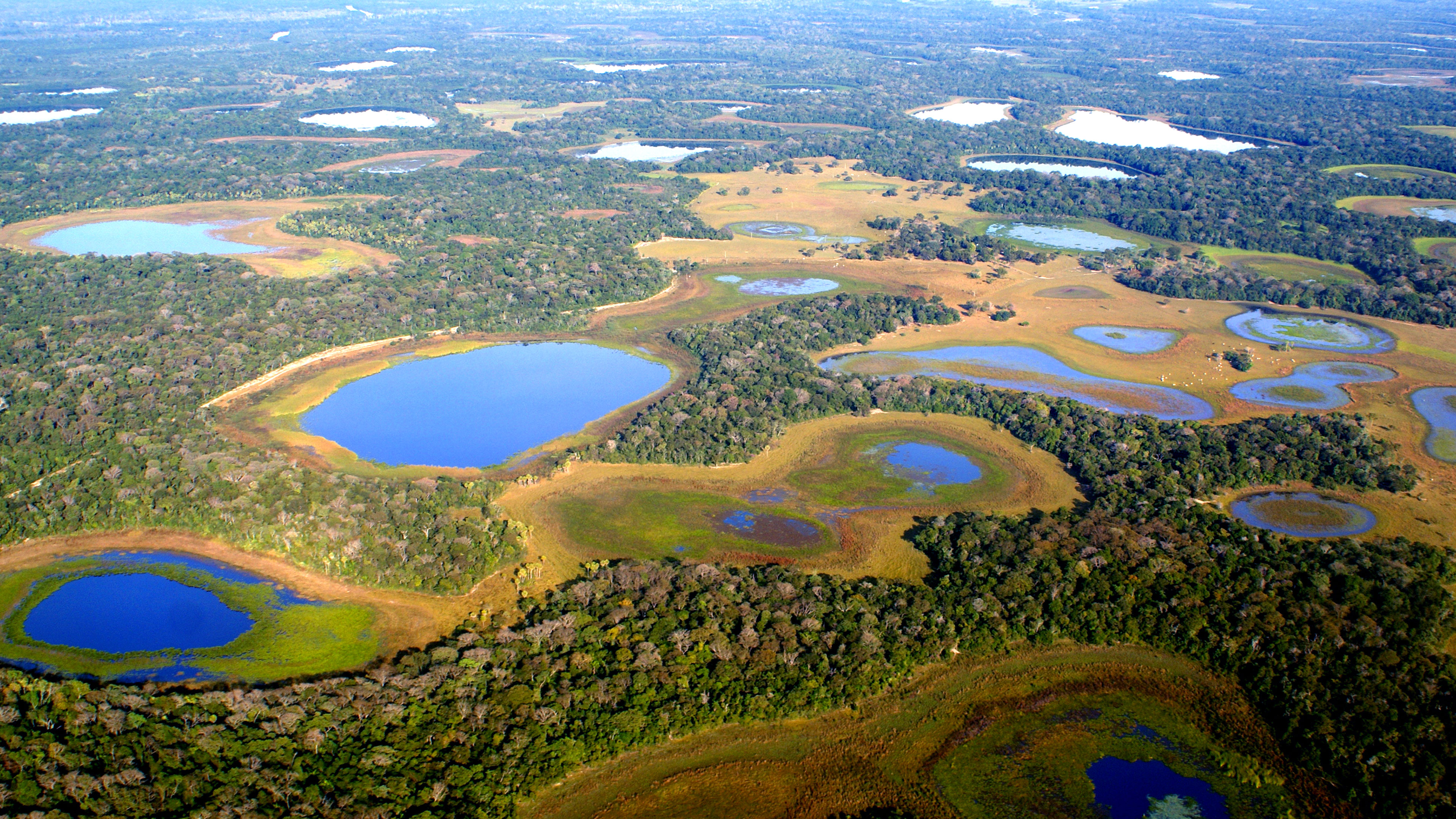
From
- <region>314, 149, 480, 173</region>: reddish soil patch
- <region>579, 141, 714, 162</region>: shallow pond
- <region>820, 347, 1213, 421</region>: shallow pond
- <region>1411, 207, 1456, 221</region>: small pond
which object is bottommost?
<region>820, 347, 1213, 421</region>: shallow pond

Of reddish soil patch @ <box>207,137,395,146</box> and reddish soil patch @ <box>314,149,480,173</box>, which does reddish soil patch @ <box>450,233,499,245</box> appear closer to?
reddish soil patch @ <box>314,149,480,173</box>

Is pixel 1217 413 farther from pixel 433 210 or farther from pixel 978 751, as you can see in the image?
pixel 433 210

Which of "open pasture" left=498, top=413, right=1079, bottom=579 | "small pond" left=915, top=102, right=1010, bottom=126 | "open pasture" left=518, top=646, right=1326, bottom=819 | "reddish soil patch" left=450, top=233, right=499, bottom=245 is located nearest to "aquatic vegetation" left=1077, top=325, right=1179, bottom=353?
"open pasture" left=498, top=413, right=1079, bottom=579

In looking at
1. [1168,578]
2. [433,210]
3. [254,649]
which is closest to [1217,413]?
[1168,578]

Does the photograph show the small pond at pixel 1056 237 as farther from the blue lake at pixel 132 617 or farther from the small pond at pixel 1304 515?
the blue lake at pixel 132 617

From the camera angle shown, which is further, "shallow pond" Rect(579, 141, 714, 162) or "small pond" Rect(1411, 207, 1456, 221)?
"shallow pond" Rect(579, 141, 714, 162)

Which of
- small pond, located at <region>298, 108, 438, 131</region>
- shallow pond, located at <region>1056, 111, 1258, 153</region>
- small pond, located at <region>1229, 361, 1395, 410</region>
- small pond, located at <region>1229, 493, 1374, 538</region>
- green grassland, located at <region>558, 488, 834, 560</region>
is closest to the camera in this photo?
green grassland, located at <region>558, 488, 834, 560</region>

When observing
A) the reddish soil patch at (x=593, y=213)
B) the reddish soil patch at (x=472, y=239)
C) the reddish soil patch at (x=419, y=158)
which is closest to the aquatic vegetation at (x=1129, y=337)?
the reddish soil patch at (x=593, y=213)
